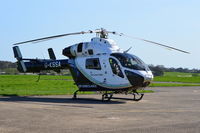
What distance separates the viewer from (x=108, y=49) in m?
20.9

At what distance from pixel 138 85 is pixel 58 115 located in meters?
7.79

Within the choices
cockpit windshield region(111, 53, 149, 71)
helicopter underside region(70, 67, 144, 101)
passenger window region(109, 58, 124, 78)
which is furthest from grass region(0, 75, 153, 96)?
cockpit windshield region(111, 53, 149, 71)

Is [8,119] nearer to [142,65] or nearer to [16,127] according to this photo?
[16,127]

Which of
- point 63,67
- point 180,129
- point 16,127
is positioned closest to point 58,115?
point 16,127

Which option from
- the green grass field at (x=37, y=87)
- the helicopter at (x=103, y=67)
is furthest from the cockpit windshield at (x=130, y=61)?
the green grass field at (x=37, y=87)

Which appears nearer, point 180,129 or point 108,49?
point 180,129

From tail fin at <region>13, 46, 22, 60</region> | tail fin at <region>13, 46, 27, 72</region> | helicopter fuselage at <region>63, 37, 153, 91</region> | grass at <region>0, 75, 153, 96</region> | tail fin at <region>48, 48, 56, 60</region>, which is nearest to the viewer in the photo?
helicopter fuselage at <region>63, 37, 153, 91</region>

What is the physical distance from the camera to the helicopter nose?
64.0 feet

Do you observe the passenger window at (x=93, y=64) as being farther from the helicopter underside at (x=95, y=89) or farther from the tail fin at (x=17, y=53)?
the tail fin at (x=17, y=53)

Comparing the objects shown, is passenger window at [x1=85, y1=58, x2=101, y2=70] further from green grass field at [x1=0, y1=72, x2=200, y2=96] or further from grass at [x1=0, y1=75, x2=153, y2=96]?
green grass field at [x1=0, y1=72, x2=200, y2=96]

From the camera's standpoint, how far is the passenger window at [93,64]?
20938mm

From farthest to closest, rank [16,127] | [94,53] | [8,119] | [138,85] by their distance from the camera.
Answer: [94,53] → [138,85] → [8,119] → [16,127]

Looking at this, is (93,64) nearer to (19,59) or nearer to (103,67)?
→ (103,67)

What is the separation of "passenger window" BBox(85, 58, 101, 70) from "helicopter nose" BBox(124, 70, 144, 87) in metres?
1.99
